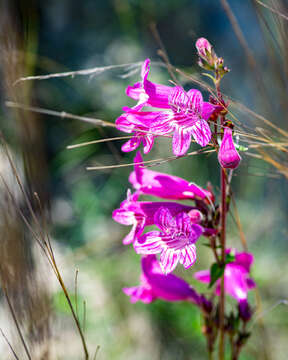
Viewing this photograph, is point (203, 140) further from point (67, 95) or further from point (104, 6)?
point (104, 6)

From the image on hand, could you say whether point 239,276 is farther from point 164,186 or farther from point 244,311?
point 164,186

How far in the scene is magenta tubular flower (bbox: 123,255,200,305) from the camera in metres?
0.98

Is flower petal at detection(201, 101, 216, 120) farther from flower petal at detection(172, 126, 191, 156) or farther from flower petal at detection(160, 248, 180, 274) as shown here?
flower petal at detection(160, 248, 180, 274)

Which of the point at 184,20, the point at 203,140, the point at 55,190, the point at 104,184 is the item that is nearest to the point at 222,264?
the point at 203,140

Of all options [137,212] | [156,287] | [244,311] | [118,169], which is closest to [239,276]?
[244,311]

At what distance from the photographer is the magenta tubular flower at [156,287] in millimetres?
979

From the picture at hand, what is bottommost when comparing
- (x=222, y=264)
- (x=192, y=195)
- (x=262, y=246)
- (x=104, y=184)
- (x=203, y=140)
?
(x=262, y=246)

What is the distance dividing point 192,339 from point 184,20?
193cm

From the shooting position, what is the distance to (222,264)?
850mm

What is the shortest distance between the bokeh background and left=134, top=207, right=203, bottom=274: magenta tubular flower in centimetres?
35

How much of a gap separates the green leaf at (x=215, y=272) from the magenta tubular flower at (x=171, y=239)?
0.12 meters

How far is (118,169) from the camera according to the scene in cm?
215

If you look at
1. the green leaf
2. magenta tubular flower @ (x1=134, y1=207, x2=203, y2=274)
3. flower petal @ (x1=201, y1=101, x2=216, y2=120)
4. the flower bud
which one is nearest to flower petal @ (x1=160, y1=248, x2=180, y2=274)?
magenta tubular flower @ (x1=134, y1=207, x2=203, y2=274)

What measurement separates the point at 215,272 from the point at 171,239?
0.14 metres
